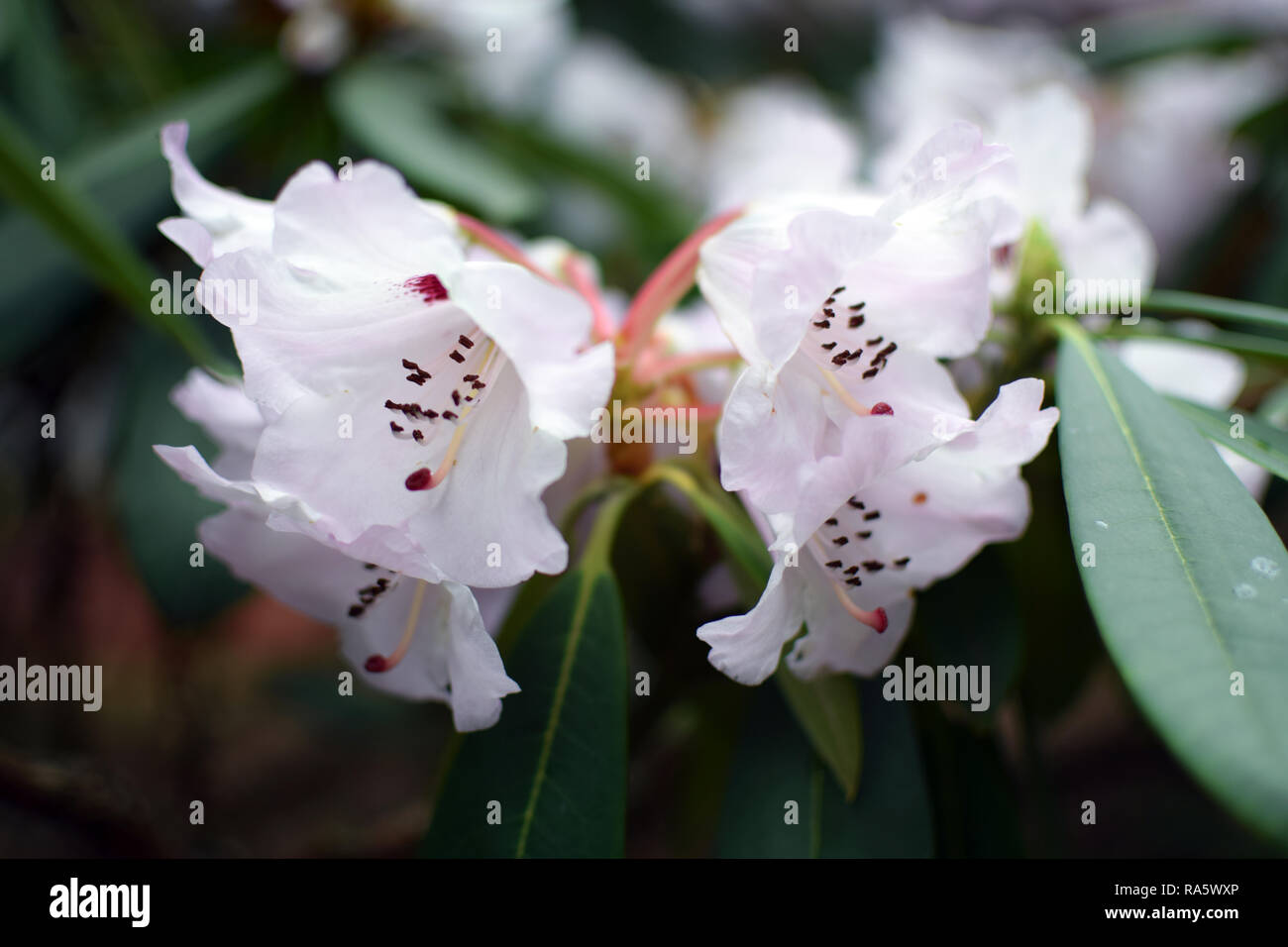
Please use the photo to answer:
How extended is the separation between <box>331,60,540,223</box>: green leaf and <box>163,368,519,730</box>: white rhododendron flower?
407 mm

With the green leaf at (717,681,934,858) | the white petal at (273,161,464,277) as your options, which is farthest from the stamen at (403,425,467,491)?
the green leaf at (717,681,934,858)

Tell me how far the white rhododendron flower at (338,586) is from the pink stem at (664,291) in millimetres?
242

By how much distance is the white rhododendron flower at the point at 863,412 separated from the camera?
0.54 metres

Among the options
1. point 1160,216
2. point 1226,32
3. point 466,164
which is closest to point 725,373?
point 466,164

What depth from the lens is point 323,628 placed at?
229 cm

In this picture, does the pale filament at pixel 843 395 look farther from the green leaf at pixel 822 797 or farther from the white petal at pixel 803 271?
the green leaf at pixel 822 797

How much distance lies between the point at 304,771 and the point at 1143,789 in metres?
1.83

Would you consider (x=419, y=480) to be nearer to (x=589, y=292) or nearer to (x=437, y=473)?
(x=437, y=473)

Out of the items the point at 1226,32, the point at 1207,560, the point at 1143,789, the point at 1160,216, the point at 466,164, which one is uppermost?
the point at 1226,32

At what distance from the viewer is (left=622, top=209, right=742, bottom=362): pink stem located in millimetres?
688

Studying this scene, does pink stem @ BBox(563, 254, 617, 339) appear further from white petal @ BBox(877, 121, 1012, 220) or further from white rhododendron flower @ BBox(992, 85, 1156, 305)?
white rhododendron flower @ BBox(992, 85, 1156, 305)

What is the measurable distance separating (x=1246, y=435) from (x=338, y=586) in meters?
0.65

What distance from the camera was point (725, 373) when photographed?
29.9 inches

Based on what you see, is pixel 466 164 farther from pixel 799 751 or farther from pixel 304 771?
pixel 304 771
